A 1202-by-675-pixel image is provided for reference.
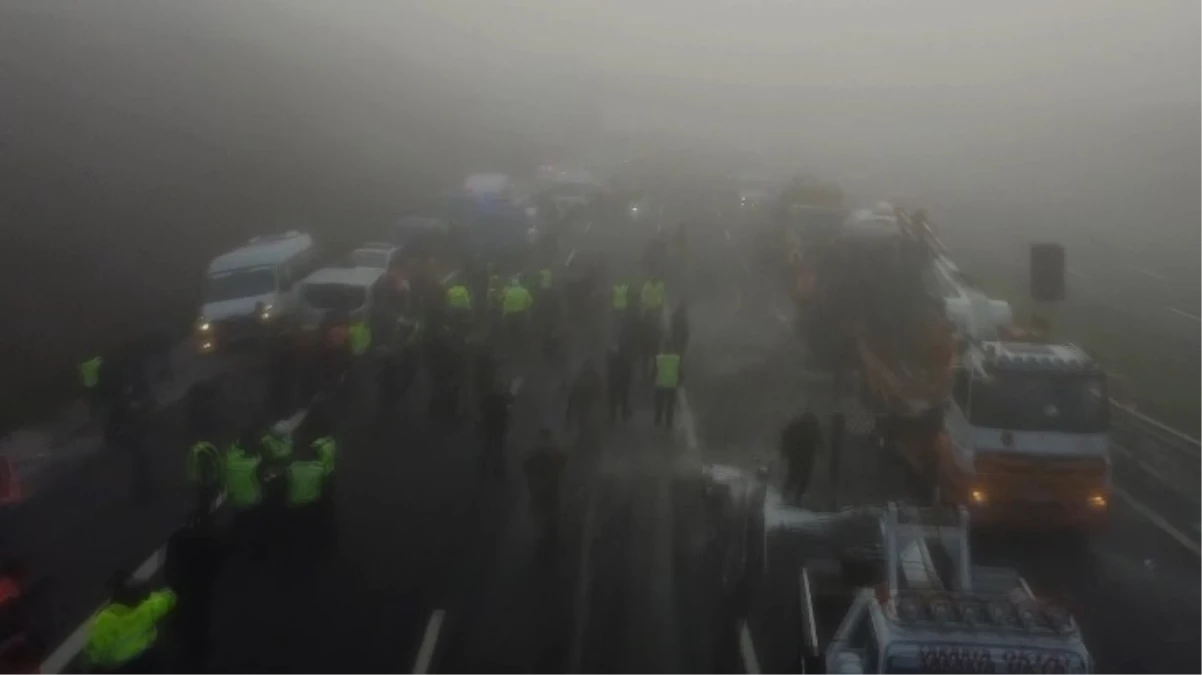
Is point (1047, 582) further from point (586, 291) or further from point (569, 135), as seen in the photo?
point (569, 135)

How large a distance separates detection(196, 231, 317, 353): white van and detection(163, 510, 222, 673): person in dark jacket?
46.1ft

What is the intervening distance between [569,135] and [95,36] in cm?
3660

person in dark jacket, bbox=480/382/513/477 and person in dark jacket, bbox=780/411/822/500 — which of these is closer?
person in dark jacket, bbox=780/411/822/500

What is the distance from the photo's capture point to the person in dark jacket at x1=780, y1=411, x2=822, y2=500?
15.4 m

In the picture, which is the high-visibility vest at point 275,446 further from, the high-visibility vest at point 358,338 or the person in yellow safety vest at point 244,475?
the high-visibility vest at point 358,338

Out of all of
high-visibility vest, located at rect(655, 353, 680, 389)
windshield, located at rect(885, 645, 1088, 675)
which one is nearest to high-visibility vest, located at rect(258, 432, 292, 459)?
high-visibility vest, located at rect(655, 353, 680, 389)

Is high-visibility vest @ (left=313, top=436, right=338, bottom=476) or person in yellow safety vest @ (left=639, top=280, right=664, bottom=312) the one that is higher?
person in yellow safety vest @ (left=639, top=280, right=664, bottom=312)

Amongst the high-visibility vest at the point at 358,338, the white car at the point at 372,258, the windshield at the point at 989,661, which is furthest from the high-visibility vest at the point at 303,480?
the white car at the point at 372,258

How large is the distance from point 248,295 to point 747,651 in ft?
59.6

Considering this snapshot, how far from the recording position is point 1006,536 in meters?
15.1

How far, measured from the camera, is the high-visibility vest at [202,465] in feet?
44.9

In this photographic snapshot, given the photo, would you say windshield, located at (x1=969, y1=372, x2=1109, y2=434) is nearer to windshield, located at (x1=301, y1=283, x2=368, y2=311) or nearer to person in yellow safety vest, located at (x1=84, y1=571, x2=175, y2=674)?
person in yellow safety vest, located at (x1=84, y1=571, x2=175, y2=674)

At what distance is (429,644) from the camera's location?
36.9 ft

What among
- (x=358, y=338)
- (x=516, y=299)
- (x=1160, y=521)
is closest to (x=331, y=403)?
(x=358, y=338)
